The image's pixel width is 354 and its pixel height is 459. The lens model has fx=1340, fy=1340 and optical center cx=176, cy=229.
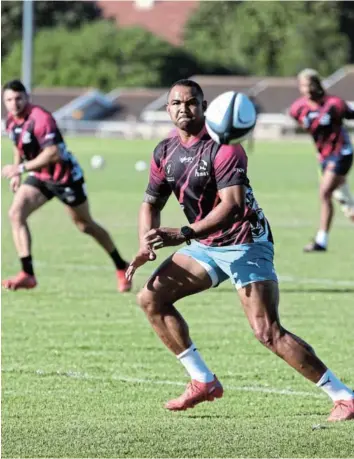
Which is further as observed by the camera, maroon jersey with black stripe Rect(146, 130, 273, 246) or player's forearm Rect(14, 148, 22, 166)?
player's forearm Rect(14, 148, 22, 166)

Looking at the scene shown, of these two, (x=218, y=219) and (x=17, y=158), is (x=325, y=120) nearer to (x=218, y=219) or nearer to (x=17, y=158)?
(x=17, y=158)

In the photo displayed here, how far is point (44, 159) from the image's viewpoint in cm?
1398

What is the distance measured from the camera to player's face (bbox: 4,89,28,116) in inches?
548

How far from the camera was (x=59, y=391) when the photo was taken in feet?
30.1

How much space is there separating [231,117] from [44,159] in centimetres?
625

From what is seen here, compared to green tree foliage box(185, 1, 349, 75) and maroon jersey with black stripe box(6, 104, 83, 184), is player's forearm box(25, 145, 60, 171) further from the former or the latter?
green tree foliage box(185, 1, 349, 75)

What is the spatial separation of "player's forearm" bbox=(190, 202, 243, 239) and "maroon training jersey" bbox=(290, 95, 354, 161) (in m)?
9.93

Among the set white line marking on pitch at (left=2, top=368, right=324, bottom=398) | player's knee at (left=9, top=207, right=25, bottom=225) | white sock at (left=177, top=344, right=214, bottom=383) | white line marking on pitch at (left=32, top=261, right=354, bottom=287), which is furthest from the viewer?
white line marking on pitch at (left=32, top=261, right=354, bottom=287)

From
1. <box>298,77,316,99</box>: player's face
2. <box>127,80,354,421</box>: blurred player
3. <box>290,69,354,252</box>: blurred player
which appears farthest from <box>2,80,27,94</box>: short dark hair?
<box>127,80,354,421</box>: blurred player

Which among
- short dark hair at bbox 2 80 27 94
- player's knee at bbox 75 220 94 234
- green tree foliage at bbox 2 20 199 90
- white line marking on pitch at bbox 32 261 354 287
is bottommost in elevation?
green tree foliage at bbox 2 20 199 90

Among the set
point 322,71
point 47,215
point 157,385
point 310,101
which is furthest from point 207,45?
point 157,385

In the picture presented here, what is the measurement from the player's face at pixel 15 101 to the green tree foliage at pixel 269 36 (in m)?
80.5

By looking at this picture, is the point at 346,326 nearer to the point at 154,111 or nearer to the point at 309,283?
the point at 309,283

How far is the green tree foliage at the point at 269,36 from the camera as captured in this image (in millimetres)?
96875
